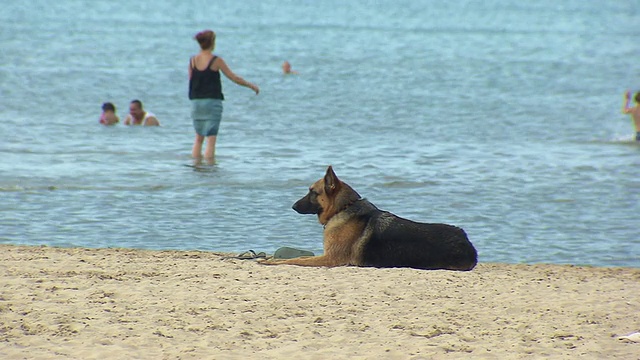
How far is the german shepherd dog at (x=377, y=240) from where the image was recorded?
317 inches

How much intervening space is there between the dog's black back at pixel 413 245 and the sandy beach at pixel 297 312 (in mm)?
177

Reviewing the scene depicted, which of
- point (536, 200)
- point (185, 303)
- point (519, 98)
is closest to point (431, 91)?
point (519, 98)

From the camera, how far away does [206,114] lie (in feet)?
47.8

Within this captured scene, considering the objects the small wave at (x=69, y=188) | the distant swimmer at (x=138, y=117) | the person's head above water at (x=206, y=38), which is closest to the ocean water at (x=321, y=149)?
the small wave at (x=69, y=188)

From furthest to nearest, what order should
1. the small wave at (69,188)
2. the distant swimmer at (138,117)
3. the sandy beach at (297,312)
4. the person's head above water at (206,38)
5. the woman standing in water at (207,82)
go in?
the distant swimmer at (138,117) → the woman standing in water at (207,82) → the person's head above water at (206,38) → the small wave at (69,188) → the sandy beach at (297,312)

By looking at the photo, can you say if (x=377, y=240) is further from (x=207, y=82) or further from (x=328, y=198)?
(x=207, y=82)

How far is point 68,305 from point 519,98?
22.6 meters

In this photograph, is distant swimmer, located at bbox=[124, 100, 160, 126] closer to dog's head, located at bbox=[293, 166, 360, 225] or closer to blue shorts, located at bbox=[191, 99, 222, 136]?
blue shorts, located at bbox=[191, 99, 222, 136]

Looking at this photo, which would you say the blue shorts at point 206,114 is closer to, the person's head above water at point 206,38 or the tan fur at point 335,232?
the person's head above water at point 206,38

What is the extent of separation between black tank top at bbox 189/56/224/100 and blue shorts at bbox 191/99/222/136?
0.08 m

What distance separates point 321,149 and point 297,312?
1082cm

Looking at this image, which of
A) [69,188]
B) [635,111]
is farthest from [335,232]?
[635,111]

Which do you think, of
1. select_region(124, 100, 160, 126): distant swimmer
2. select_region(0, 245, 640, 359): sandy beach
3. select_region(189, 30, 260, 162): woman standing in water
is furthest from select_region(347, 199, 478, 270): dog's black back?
select_region(124, 100, 160, 126): distant swimmer

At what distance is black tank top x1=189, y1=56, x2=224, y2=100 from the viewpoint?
14195mm
